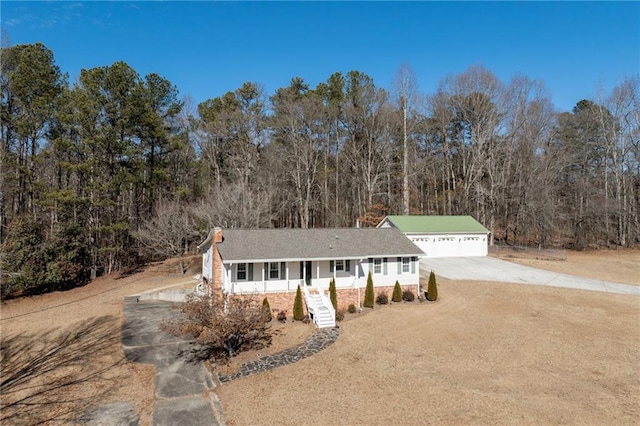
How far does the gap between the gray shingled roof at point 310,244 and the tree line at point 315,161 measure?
27.9 ft

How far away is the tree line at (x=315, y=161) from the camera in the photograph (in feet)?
88.9

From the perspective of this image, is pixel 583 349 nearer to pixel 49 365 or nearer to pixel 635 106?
pixel 49 365

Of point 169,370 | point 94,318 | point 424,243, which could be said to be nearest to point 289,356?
point 169,370

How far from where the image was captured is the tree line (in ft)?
Result: 88.9

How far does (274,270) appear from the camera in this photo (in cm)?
1880

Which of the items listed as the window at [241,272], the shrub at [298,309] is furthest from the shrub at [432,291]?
the window at [241,272]

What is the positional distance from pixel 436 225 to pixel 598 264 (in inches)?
529

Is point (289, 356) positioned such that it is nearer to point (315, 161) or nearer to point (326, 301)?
point (326, 301)

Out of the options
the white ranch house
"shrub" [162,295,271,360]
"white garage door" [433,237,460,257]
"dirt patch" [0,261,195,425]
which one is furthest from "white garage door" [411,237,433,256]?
"shrub" [162,295,271,360]

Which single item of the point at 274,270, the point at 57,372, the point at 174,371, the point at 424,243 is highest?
the point at 424,243

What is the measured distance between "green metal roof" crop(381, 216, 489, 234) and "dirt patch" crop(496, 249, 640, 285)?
3.78 meters

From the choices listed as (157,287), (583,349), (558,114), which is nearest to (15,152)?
(157,287)

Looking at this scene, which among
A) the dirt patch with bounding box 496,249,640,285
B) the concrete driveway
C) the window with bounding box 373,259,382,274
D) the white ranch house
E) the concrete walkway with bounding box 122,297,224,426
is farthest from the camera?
the dirt patch with bounding box 496,249,640,285

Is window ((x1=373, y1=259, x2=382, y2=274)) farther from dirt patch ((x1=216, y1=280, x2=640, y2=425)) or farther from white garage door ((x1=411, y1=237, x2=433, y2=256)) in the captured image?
white garage door ((x1=411, y1=237, x2=433, y2=256))
